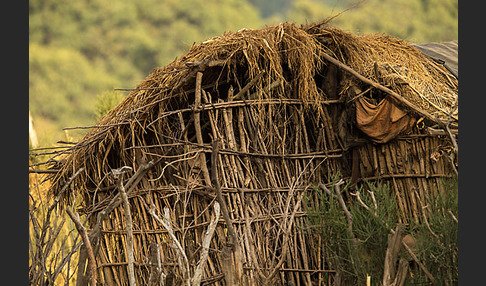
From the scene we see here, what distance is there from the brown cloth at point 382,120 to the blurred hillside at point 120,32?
2618 cm

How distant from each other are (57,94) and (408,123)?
1167 inches

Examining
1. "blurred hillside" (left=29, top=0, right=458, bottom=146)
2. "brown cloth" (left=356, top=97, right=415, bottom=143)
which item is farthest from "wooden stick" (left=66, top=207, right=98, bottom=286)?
"blurred hillside" (left=29, top=0, right=458, bottom=146)

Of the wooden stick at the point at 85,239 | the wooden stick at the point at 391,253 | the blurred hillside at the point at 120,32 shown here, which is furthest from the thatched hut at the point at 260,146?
the blurred hillside at the point at 120,32

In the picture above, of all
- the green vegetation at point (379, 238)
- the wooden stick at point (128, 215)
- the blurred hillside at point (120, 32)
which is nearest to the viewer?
the wooden stick at point (128, 215)

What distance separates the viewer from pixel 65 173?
6.96 m

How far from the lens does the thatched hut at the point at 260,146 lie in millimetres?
6359

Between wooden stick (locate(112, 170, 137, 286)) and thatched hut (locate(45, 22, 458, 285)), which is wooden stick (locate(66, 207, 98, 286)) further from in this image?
thatched hut (locate(45, 22, 458, 285))

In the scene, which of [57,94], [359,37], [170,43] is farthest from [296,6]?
[359,37]

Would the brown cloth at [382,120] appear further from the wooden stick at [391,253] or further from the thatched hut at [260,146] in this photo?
the wooden stick at [391,253]

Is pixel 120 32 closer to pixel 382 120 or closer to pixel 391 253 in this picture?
pixel 382 120

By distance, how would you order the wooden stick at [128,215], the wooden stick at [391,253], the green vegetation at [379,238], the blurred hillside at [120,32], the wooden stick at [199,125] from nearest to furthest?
the wooden stick at [128,215] < the wooden stick at [391,253] < the green vegetation at [379,238] < the wooden stick at [199,125] < the blurred hillside at [120,32]

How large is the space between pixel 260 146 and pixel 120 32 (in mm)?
32172

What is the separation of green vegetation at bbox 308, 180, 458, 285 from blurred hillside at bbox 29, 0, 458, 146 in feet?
87.6

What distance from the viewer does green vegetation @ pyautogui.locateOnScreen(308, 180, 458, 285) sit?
5246mm
